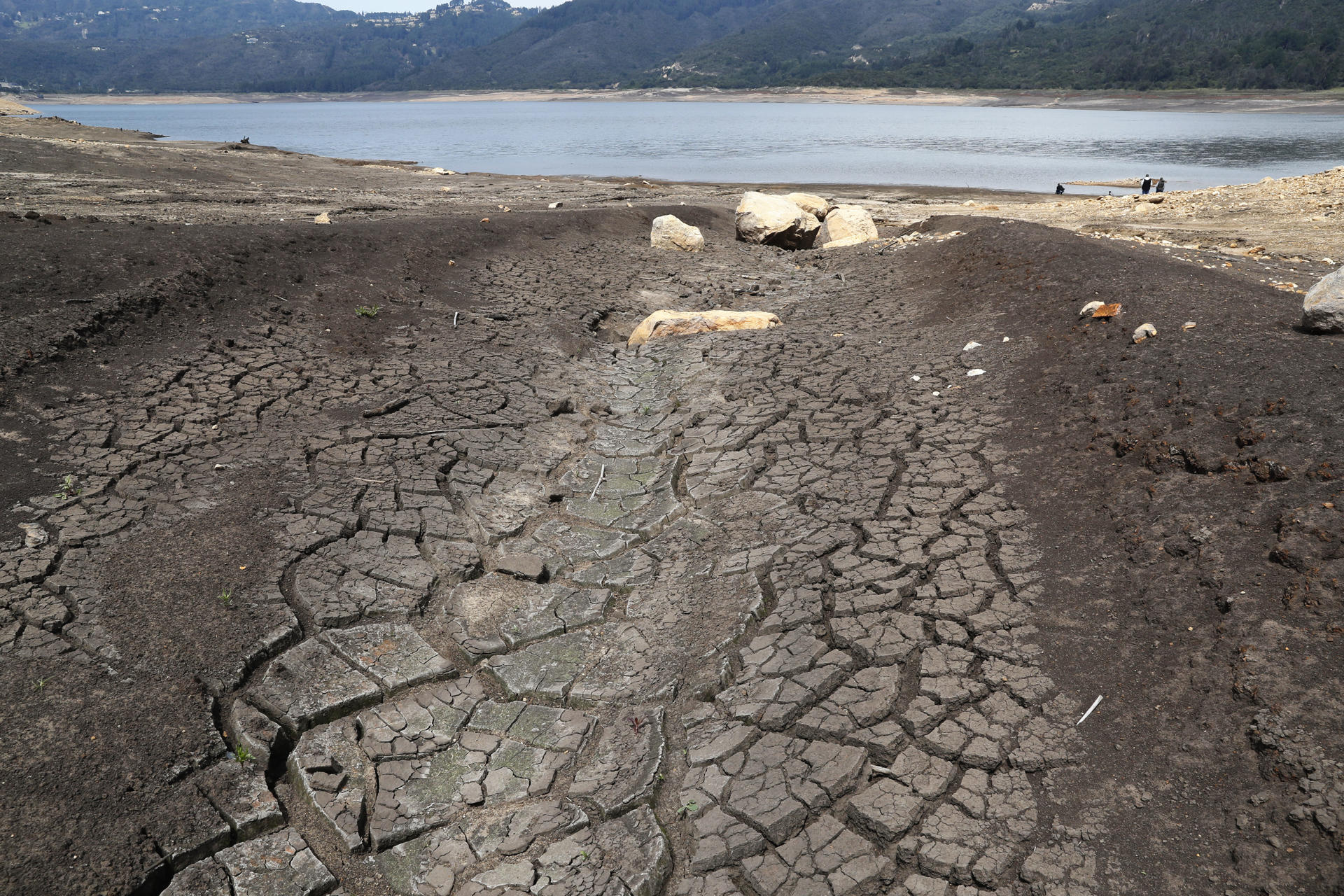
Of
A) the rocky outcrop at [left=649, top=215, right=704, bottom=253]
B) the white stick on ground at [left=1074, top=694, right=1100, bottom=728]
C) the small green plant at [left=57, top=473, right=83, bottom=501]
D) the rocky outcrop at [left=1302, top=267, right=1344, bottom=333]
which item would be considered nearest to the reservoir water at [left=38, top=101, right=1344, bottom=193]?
the rocky outcrop at [left=649, top=215, right=704, bottom=253]

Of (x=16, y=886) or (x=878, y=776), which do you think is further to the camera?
(x=878, y=776)

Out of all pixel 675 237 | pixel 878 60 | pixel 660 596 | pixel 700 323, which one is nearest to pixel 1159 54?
pixel 878 60

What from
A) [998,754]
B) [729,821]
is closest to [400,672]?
[729,821]

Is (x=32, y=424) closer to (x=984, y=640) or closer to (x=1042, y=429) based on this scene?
(x=984, y=640)

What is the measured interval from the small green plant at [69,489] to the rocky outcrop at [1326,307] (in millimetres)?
8252

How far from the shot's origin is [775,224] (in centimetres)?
1445

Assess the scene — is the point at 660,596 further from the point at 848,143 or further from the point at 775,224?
the point at 848,143

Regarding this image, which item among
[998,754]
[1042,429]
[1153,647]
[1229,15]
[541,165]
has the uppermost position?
[1229,15]

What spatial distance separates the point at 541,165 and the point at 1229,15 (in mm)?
112873

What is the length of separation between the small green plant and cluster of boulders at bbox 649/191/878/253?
1001 centimetres

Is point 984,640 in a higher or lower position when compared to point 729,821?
higher

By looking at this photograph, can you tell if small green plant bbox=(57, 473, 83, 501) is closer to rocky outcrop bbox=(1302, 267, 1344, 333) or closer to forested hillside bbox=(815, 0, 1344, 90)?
rocky outcrop bbox=(1302, 267, 1344, 333)

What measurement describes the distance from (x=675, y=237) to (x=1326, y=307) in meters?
9.57

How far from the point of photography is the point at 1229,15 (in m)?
101
